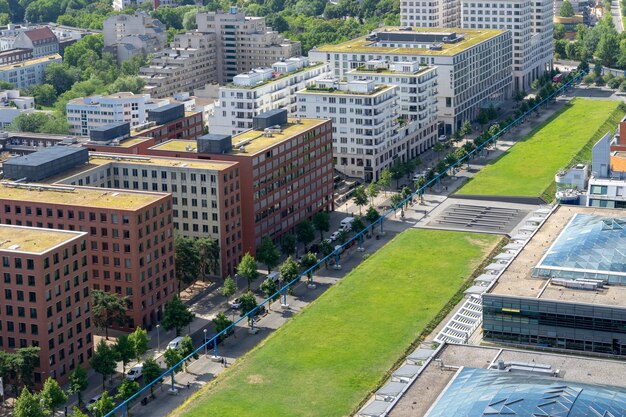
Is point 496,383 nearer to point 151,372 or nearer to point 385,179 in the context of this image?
point 151,372

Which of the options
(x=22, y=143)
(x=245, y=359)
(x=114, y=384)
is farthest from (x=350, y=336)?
(x=22, y=143)

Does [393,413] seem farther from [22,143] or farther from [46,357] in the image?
[22,143]

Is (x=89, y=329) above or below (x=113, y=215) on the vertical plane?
below

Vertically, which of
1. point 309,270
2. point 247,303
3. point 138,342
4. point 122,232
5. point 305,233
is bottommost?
point 138,342

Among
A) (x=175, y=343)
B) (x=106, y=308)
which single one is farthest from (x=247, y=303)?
(x=106, y=308)

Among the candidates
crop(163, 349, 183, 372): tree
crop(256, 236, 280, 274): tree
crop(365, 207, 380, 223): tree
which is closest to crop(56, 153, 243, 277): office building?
crop(256, 236, 280, 274): tree
